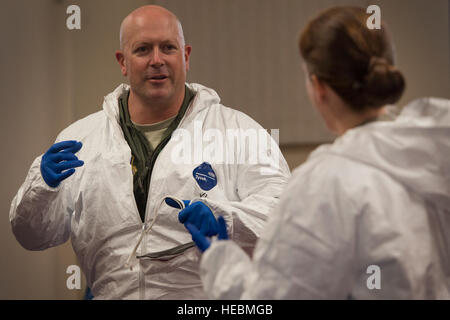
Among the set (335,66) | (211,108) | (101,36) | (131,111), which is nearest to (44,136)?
(101,36)

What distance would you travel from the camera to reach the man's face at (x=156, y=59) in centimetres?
185

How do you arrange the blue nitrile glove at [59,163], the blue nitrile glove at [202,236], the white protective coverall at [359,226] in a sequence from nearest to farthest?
the white protective coverall at [359,226], the blue nitrile glove at [202,236], the blue nitrile glove at [59,163]

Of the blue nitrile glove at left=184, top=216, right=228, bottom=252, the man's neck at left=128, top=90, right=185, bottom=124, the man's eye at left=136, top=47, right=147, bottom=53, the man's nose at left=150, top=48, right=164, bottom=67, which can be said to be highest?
the man's eye at left=136, top=47, right=147, bottom=53

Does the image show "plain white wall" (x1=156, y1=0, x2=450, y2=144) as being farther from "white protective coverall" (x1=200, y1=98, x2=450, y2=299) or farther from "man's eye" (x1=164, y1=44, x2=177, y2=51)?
"white protective coverall" (x1=200, y1=98, x2=450, y2=299)

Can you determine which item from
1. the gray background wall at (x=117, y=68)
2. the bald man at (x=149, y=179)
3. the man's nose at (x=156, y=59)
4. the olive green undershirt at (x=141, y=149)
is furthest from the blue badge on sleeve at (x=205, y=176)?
the gray background wall at (x=117, y=68)

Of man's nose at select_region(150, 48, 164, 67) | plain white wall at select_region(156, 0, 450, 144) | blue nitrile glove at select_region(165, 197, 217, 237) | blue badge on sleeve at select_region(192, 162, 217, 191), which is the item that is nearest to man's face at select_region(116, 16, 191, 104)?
man's nose at select_region(150, 48, 164, 67)

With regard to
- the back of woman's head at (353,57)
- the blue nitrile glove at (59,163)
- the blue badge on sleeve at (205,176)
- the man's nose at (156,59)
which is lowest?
the blue badge on sleeve at (205,176)

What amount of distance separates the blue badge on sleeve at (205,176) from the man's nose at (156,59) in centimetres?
39

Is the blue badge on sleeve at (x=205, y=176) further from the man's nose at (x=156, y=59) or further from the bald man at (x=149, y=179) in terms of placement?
the man's nose at (x=156, y=59)

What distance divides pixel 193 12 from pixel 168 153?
1.16m

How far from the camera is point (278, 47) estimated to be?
268 centimetres

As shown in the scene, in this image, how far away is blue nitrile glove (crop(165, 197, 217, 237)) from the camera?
1.36 m

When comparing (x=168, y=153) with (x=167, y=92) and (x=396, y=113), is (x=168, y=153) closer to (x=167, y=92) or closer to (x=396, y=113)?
(x=167, y=92)

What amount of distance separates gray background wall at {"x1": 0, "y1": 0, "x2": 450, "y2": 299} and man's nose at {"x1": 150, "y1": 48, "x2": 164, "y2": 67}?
30.3 inches
